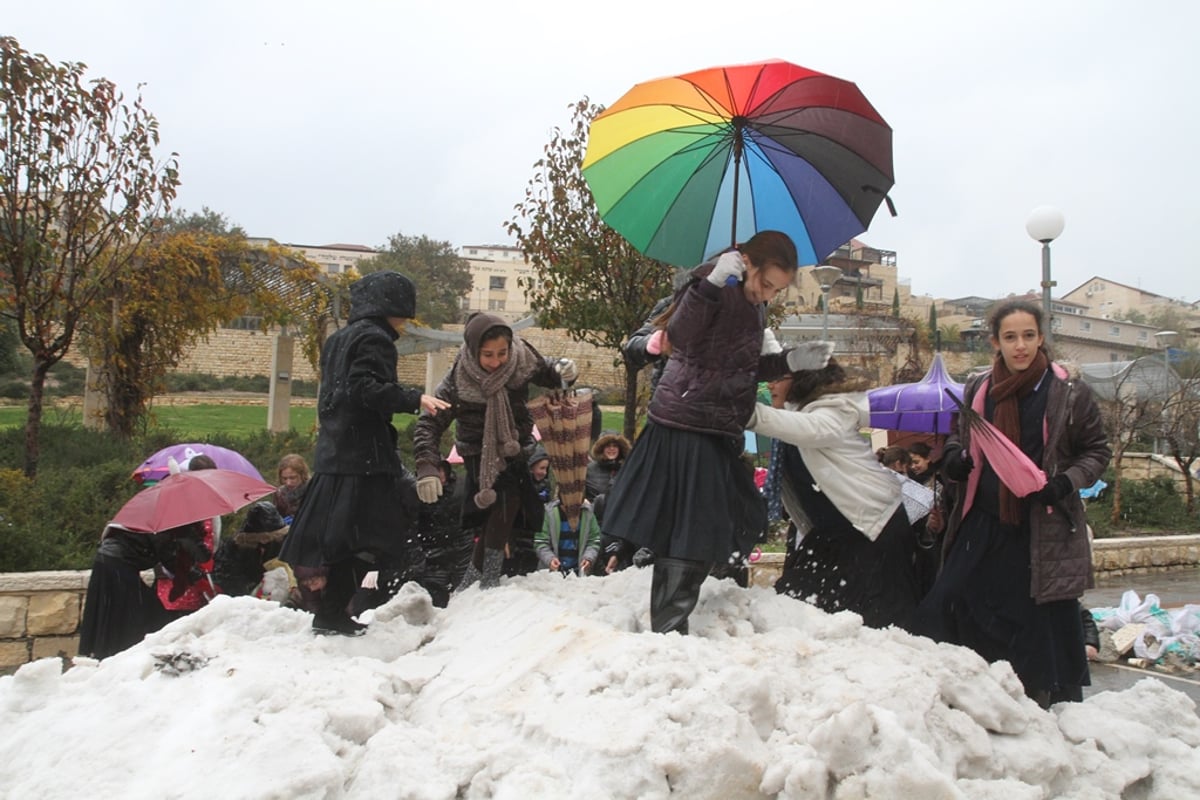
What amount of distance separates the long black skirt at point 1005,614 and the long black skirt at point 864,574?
0.14 metres

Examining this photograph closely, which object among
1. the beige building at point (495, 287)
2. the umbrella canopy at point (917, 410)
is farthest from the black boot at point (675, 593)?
the beige building at point (495, 287)

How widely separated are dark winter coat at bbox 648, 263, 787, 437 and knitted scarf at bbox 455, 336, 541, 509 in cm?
87

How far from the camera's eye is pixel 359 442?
354cm

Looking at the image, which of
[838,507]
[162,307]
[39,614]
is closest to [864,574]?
[838,507]

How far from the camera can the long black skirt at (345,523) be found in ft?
11.3

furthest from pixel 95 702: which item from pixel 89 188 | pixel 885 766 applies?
pixel 89 188

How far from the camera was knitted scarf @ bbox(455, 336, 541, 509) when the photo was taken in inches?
151

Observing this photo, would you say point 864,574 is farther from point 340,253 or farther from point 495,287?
point 340,253

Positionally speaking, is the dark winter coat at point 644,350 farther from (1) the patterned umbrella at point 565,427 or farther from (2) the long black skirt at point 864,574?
(2) the long black skirt at point 864,574

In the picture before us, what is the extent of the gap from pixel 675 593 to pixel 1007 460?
1.41 meters

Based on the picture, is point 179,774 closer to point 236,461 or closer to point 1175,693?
point 1175,693

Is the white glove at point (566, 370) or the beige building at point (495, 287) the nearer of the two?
the white glove at point (566, 370)

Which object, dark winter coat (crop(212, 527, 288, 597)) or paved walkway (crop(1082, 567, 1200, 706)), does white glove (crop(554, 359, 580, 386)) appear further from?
paved walkway (crop(1082, 567, 1200, 706))

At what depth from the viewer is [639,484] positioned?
3.21 metres
